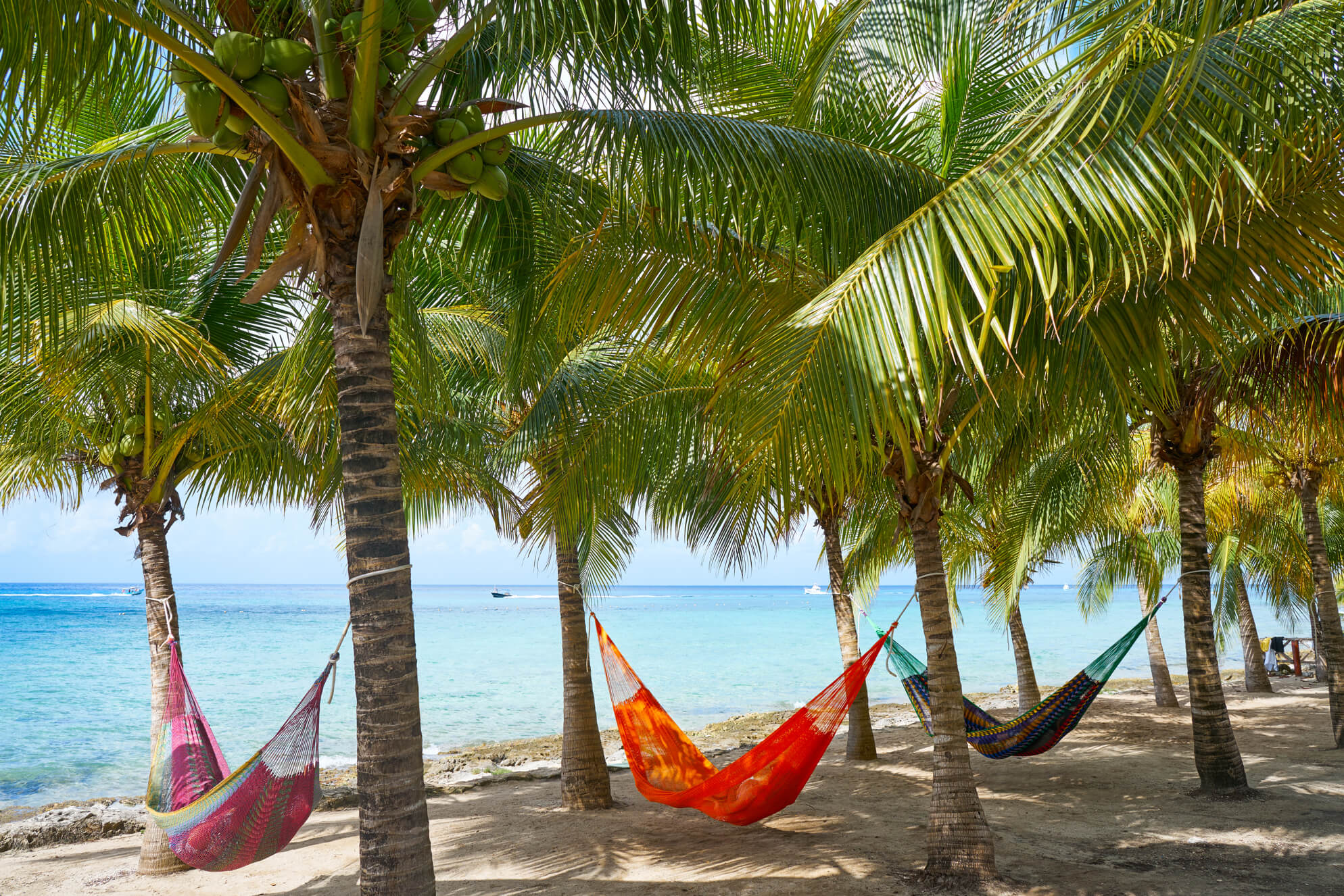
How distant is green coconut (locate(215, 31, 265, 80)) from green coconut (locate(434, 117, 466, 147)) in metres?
0.41

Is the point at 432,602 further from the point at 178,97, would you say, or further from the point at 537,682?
the point at 178,97

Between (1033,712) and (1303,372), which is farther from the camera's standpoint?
(1033,712)

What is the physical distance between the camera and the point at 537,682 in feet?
60.7

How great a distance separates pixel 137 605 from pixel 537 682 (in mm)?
38071

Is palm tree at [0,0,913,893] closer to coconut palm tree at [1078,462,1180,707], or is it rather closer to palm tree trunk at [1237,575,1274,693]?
coconut palm tree at [1078,462,1180,707]

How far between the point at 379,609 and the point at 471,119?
121 cm

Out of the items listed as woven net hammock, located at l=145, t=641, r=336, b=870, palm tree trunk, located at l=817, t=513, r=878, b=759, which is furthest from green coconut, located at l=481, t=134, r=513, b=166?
palm tree trunk, located at l=817, t=513, r=878, b=759

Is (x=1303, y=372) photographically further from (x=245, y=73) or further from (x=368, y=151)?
(x=245, y=73)

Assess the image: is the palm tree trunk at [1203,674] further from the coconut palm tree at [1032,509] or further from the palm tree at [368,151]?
the palm tree at [368,151]

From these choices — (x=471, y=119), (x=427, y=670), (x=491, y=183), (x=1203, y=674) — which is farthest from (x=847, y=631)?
(x=427, y=670)

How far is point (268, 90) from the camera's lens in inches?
75.0

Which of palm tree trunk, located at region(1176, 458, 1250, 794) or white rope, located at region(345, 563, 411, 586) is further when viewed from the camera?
palm tree trunk, located at region(1176, 458, 1250, 794)

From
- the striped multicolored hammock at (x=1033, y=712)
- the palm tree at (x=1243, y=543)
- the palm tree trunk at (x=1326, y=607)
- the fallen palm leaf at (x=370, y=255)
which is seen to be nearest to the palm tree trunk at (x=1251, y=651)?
the palm tree at (x=1243, y=543)

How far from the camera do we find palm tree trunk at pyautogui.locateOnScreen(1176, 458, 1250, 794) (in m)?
4.46
